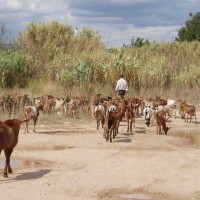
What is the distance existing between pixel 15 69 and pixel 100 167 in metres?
18.6

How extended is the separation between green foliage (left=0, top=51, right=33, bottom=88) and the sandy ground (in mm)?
11369

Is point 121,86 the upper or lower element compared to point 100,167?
upper

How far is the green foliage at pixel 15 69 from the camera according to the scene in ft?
92.5

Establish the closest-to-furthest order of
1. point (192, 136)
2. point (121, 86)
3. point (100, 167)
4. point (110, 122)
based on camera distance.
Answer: point (100, 167) → point (110, 122) → point (192, 136) → point (121, 86)

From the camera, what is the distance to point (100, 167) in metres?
11.3

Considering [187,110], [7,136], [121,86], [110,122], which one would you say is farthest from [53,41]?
[7,136]

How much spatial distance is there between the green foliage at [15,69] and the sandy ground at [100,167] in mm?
11369

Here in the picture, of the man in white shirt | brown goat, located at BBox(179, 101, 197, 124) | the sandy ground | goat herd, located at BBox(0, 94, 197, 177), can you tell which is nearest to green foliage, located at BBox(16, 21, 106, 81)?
the man in white shirt

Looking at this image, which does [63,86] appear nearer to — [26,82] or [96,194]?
[26,82]

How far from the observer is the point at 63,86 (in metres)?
26.9

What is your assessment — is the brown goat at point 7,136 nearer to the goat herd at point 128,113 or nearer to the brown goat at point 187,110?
the goat herd at point 128,113

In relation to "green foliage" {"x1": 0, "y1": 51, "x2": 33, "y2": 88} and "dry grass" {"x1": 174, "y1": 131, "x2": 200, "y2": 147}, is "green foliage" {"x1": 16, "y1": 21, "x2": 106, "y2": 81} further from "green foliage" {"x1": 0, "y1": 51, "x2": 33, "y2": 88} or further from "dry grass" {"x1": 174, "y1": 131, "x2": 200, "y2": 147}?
"dry grass" {"x1": 174, "y1": 131, "x2": 200, "y2": 147}

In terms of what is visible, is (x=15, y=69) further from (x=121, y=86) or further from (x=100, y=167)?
(x=100, y=167)

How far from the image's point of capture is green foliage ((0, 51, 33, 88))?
28188 millimetres
